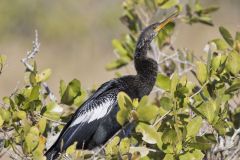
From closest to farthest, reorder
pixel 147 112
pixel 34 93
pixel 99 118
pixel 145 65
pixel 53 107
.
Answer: pixel 147 112, pixel 34 93, pixel 53 107, pixel 99 118, pixel 145 65

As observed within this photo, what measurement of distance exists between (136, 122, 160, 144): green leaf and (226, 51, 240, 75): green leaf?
0.66 m

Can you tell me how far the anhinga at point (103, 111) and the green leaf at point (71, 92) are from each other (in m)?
0.17

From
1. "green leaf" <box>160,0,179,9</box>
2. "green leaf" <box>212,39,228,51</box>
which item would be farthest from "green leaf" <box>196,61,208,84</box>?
"green leaf" <box>160,0,179,9</box>

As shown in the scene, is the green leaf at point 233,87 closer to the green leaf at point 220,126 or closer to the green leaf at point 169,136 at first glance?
the green leaf at point 220,126

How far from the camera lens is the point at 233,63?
3.26 meters

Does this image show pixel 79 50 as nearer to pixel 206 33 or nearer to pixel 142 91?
pixel 206 33

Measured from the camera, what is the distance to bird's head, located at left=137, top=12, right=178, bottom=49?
14.6 ft

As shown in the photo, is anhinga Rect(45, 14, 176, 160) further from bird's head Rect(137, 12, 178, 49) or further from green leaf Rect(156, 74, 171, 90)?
green leaf Rect(156, 74, 171, 90)

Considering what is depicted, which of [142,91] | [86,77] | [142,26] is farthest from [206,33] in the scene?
[142,91]

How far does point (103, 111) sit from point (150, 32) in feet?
2.28

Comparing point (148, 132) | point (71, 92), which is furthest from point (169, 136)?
point (71, 92)

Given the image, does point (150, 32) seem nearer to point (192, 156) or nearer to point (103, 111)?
point (103, 111)

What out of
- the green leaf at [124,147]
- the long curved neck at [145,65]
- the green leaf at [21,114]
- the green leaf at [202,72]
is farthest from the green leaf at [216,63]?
the long curved neck at [145,65]

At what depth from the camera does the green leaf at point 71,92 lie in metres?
3.56
